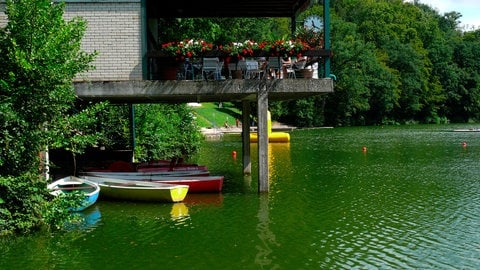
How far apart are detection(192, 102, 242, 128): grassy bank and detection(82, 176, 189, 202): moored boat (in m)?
45.1

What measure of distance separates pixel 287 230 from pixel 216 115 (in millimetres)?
58748

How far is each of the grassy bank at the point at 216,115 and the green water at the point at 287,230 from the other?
42.9m

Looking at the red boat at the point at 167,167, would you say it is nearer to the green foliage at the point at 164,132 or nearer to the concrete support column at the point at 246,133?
the concrete support column at the point at 246,133

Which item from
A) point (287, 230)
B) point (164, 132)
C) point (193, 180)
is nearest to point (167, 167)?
point (193, 180)

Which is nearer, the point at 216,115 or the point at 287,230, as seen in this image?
the point at 287,230

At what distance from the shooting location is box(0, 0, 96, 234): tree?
12945mm

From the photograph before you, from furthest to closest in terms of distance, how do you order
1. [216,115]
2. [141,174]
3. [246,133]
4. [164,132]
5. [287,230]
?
1. [216,115]
2. [164,132]
3. [246,133]
4. [141,174]
5. [287,230]

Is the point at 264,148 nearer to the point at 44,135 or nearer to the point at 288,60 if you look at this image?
the point at 288,60

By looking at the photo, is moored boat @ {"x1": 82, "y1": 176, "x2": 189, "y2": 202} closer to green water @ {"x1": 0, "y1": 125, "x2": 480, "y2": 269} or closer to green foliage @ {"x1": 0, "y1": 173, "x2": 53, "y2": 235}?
green water @ {"x1": 0, "y1": 125, "x2": 480, "y2": 269}

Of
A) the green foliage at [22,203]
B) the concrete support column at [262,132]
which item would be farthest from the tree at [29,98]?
the concrete support column at [262,132]

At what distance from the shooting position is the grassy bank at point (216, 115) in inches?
2660

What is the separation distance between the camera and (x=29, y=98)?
1325 cm

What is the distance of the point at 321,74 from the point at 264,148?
273 centimetres

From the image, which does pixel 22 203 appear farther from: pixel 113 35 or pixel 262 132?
pixel 262 132
